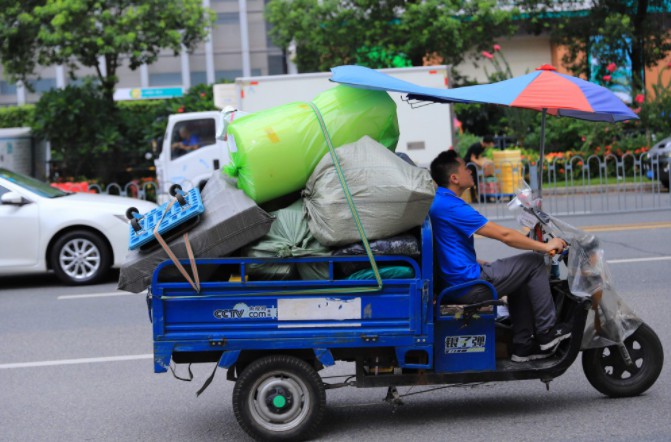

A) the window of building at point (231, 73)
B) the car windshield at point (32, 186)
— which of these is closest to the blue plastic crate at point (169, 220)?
the car windshield at point (32, 186)

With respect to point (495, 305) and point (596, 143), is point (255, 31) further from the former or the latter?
point (495, 305)

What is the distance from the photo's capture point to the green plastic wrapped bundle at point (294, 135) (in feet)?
17.5

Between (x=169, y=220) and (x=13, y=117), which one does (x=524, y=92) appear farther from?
(x=13, y=117)

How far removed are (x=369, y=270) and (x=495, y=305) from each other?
76 centimetres

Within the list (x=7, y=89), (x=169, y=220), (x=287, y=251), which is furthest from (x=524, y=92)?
(x=7, y=89)

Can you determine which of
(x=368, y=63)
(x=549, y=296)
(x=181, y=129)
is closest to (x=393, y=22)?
(x=368, y=63)

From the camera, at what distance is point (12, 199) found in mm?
11000

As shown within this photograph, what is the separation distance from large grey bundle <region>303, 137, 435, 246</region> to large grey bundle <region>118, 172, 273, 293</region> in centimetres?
31

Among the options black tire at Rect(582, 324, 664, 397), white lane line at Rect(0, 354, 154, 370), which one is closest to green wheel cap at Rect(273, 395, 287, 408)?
black tire at Rect(582, 324, 664, 397)

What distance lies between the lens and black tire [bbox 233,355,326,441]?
5.20 meters

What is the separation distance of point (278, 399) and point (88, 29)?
59.0 feet

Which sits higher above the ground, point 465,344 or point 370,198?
point 370,198

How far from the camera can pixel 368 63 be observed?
82.0ft

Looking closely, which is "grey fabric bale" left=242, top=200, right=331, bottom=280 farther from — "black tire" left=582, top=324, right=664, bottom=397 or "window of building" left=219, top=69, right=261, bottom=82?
"window of building" left=219, top=69, right=261, bottom=82
